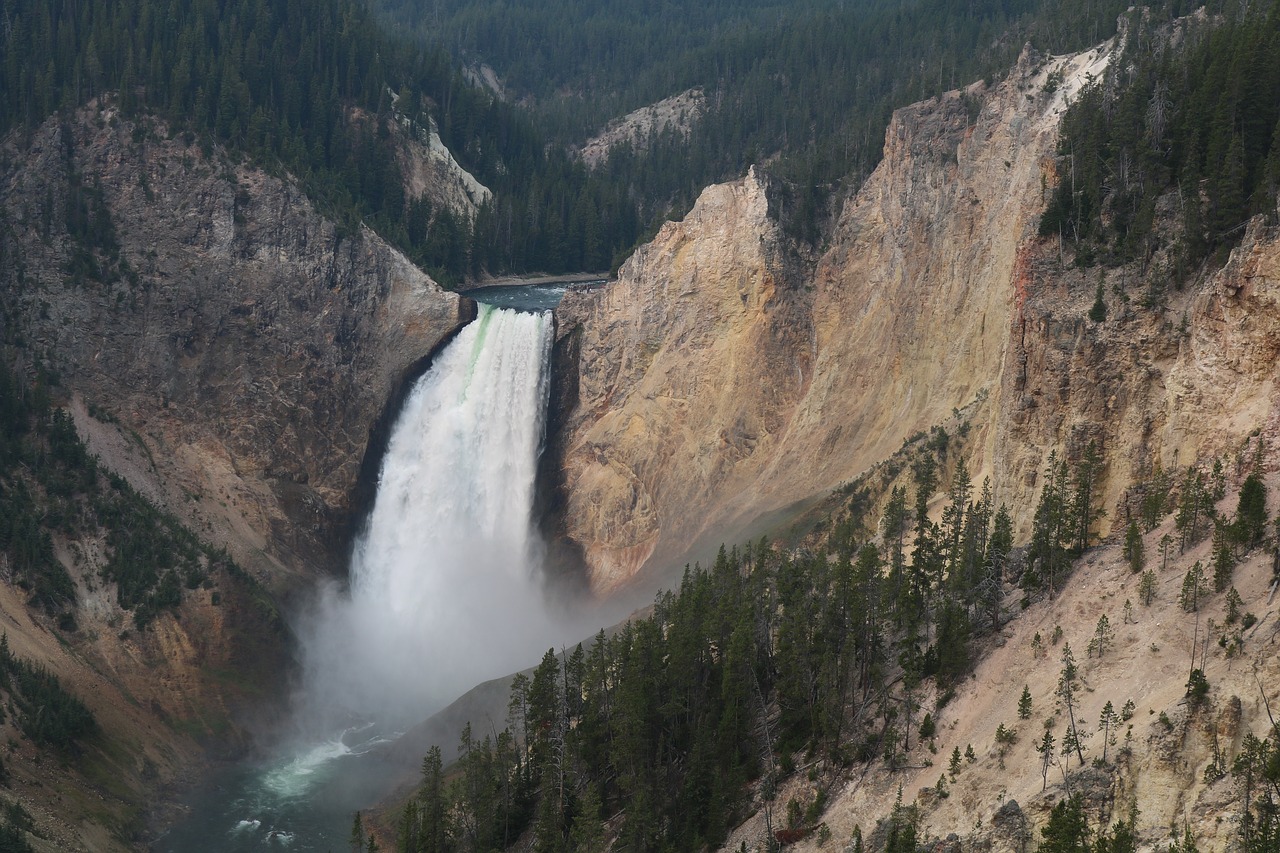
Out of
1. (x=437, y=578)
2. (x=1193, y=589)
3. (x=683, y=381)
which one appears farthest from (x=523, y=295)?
(x=1193, y=589)

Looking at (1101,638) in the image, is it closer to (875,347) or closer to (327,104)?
(875,347)

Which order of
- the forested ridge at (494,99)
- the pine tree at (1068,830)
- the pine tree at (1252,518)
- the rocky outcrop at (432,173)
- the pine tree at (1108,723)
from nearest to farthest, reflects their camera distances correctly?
the pine tree at (1068,830) → the pine tree at (1108,723) → the pine tree at (1252,518) → the forested ridge at (494,99) → the rocky outcrop at (432,173)

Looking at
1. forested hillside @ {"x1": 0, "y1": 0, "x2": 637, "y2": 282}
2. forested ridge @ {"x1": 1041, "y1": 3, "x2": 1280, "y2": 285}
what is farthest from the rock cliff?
forested hillside @ {"x1": 0, "y1": 0, "x2": 637, "y2": 282}

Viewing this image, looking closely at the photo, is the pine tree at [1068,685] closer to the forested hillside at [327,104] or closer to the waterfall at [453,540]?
the waterfall at [453,540]

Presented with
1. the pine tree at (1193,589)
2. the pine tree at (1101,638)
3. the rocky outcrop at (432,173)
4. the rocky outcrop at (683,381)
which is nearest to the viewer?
the pine tree at (1193,589)

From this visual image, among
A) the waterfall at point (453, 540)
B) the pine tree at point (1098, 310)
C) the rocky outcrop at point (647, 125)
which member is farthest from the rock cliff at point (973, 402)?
the rocky outcrop at point (647, 125)

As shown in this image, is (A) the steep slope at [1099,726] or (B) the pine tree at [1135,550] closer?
(A) the steep slope at [1099,726]

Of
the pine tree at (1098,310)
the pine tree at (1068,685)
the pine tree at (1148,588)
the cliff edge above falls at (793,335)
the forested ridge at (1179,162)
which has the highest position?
the cliff edge above falls at (793,335)
